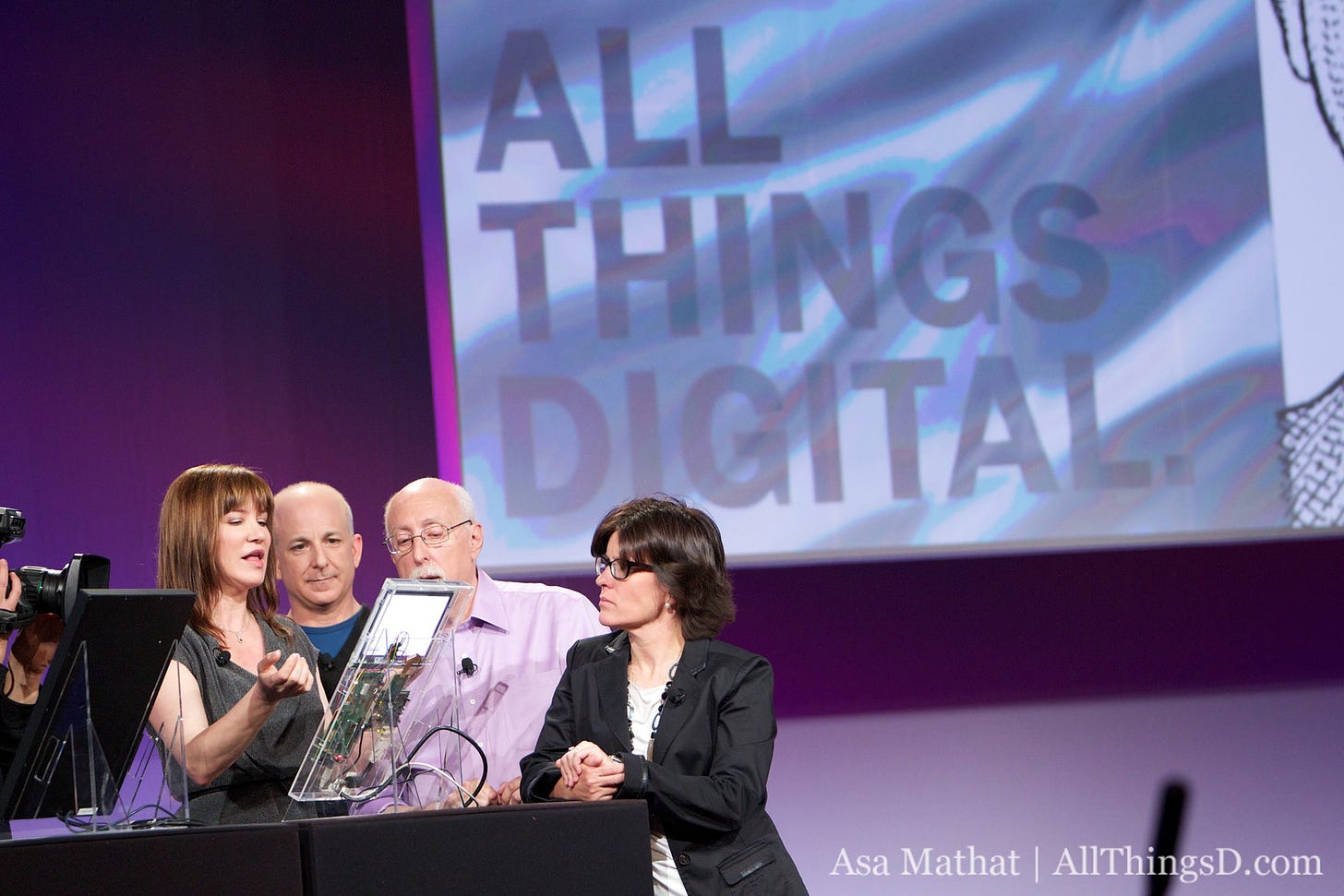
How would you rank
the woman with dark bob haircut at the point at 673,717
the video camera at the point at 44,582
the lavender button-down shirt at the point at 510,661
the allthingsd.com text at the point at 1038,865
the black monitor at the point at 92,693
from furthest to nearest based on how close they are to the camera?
the allthingsd.com text at the point at 1038,865, the lavender button-down shirt at the point at 510,661, the woman with dark bob haircut at the point at 673,717, the video camera at the point at 44,582, the black monitor at the point at 92,693

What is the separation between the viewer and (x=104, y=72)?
4.07 meters

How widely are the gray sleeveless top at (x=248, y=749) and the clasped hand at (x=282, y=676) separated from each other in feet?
1.27

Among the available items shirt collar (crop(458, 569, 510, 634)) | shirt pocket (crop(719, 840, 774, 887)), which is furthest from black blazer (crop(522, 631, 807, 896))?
shirt collar (crop(458, 569, 510, 634))

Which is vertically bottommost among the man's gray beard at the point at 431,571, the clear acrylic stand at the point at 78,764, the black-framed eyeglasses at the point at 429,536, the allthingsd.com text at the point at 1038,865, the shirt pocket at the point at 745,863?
the allthingsd.com text at the point at 1038,865

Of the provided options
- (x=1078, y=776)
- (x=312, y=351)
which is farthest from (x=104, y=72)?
(x=1078, y=776)

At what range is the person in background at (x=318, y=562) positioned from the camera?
316 cm

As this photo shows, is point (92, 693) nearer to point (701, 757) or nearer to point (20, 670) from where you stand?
point (20, 670)

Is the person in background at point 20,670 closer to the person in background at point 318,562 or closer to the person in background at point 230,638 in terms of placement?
the person in background at point 230,638

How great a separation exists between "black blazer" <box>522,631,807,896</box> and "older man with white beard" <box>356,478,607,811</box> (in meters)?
0.41

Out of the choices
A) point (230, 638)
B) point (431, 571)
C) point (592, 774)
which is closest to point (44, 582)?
point (230, 638)

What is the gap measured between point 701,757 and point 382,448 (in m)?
2.21

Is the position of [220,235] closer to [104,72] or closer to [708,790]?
[104,72]

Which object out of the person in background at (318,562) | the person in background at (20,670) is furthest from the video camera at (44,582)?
the person in background at (318,562)

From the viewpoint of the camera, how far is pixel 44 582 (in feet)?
6.42
